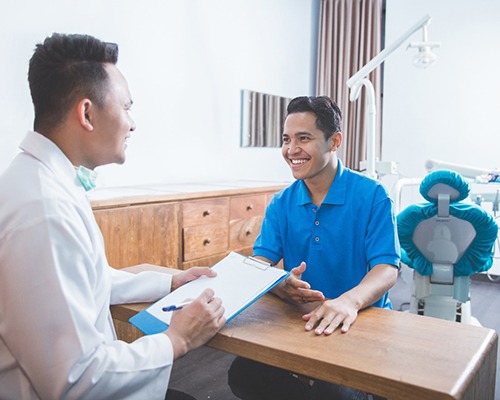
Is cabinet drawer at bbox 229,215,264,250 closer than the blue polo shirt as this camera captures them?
No

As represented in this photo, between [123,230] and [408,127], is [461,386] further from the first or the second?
[408,127]

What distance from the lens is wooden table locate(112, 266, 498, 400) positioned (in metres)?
0.76

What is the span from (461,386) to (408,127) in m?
3.84

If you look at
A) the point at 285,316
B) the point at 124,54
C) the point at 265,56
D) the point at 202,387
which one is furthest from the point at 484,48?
the point at 285,316

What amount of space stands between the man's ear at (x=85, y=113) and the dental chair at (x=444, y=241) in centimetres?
160

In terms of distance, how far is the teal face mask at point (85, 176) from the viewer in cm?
98

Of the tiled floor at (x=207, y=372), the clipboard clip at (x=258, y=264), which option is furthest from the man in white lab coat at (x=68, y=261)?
the tiled floor at (x=207, y=372)

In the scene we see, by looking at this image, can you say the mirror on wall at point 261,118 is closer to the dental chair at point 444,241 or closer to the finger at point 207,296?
the dental chair at point 444,241

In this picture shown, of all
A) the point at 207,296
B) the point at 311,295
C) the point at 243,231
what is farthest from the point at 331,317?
the point at 243,231

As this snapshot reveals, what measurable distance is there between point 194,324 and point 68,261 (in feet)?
0.88

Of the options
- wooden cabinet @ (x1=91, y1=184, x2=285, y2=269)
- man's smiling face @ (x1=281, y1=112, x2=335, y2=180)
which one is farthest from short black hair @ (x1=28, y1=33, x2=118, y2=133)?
wooden cabinet @ (x1=91, y1=184, x2=285, y2=269)

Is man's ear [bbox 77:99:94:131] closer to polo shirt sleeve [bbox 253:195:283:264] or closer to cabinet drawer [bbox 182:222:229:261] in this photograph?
polo shirt sleeve [bbox 253:195:283:264]

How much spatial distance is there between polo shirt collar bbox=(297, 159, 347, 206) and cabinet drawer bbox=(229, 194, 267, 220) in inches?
50.4

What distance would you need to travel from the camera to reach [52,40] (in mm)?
901
